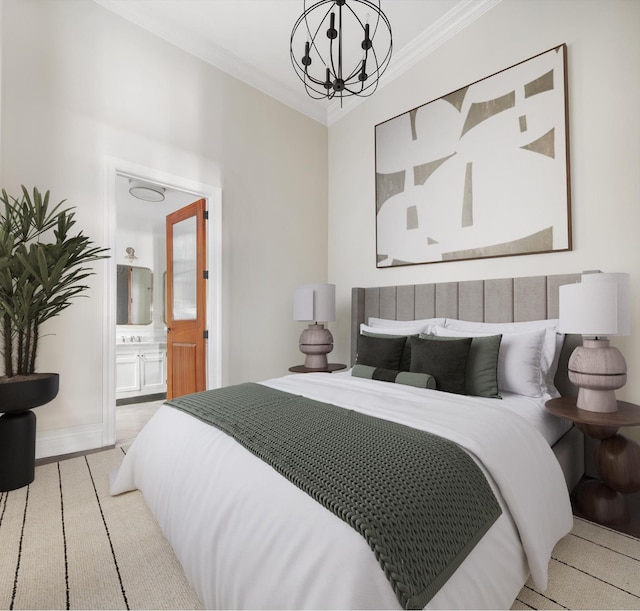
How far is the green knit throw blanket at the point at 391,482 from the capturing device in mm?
887

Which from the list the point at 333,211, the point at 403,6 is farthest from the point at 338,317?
the point at 403,6

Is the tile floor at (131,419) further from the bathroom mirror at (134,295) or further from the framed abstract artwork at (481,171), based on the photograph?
the framed abstract artwork at (481,171)

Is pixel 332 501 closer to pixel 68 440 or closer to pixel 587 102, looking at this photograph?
pixel 68 440

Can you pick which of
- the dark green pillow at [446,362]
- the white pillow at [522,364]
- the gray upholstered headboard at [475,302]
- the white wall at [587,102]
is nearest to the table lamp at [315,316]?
the gray upholstered headboard at [475,302]

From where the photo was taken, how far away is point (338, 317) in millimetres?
4094

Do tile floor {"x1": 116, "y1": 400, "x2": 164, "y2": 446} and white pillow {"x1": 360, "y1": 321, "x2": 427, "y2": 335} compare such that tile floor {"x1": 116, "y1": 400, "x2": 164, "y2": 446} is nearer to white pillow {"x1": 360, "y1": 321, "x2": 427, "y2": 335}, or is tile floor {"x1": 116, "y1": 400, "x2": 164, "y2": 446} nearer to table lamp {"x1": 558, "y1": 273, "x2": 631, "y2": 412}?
white pillow {"x1": 360, "y1": 321, "x2": 427, "y2": 335}

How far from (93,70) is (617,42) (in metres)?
3.57

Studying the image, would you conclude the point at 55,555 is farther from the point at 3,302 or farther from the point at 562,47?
the point at 562,47

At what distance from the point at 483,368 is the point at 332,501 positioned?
1493 mm

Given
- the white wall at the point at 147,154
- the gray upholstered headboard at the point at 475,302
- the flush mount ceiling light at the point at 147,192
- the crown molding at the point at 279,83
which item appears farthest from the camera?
the flush mount ceiling light at the point at 147,192

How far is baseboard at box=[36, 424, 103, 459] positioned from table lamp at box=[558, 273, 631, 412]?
3194 millimetres

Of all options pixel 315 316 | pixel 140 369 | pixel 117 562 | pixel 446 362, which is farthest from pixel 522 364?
pixel 140 369

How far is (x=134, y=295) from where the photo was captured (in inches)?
211

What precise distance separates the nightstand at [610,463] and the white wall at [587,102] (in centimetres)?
53
